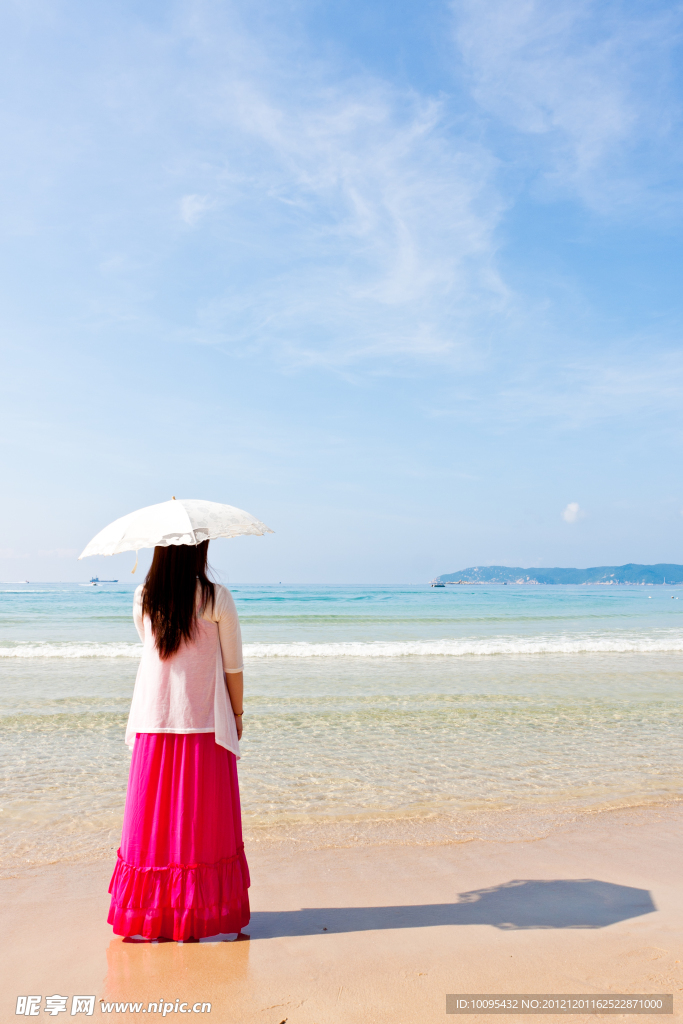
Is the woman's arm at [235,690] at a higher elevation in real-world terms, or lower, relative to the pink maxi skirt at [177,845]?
higher

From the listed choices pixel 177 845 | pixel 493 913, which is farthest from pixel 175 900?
pixel 493 913

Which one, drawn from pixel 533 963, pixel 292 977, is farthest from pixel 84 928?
pixel 533 963

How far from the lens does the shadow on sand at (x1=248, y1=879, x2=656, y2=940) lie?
361 cm

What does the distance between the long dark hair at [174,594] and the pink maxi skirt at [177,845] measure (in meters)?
0.54

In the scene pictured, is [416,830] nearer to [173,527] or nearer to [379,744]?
[379,744]

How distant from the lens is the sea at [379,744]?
530 cm

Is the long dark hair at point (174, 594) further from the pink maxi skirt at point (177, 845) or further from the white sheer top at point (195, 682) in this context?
the pink maxi skirt at point (177, 845)

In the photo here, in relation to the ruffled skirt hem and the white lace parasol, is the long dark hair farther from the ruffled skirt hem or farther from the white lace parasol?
the ruffled skirt hem

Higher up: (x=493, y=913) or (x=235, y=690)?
(x=235, y=690)

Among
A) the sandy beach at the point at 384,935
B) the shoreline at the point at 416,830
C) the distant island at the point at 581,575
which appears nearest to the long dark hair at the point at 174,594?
the sandy beach at the point at 384,935

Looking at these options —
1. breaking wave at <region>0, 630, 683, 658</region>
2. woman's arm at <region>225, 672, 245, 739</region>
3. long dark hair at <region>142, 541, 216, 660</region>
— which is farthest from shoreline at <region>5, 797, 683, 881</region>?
breaking wave at <region>0, 630, 683, 658</region>

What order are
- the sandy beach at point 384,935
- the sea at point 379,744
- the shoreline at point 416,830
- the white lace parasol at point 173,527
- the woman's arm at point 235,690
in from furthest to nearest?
the sea at point 379,744 < the shoreline at point 416,830 < the woman's arm at point 235,690 < the white lace parasol at point 173,527 < the sandy beach at point 384,935

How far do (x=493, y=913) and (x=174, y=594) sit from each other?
9.00ft

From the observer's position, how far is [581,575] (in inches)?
6668
